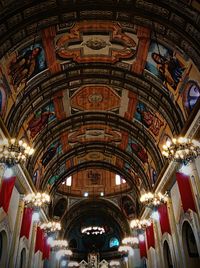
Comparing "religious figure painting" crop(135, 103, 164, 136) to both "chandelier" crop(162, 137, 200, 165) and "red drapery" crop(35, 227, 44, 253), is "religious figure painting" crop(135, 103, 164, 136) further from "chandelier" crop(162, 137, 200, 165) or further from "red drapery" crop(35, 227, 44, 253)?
"red drapery" crop(35, 227, 44, 253)

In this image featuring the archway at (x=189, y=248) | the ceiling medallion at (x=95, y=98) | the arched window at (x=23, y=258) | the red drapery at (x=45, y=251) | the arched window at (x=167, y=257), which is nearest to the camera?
the archway at (x=189, y=248)

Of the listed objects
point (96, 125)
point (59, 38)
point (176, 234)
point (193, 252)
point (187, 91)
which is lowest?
point (193, 252)

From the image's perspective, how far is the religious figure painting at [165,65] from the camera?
10523 mm

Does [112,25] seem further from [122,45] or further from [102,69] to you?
[102,69]

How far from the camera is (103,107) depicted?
15.9 meters

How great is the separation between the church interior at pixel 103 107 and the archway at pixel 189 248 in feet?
0.16

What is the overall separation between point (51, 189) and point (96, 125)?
659 centimetres

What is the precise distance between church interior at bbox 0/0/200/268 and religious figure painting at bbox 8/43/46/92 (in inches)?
1.8

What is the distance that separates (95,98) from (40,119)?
3.37m

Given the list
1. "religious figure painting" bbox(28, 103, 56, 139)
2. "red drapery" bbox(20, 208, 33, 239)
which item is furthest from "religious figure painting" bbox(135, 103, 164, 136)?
Result: "red drapery" bbox(20, 208, 33, 239)

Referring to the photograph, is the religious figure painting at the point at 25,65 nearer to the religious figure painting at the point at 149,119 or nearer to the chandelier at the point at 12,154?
the chandelier at the point at 12,154

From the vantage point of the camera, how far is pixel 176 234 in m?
12.5

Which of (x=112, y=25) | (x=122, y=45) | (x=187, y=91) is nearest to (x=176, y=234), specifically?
(x=187, y=91)

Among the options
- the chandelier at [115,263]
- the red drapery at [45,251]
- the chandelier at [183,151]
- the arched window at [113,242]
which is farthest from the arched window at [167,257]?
the arched window at [113,242]
